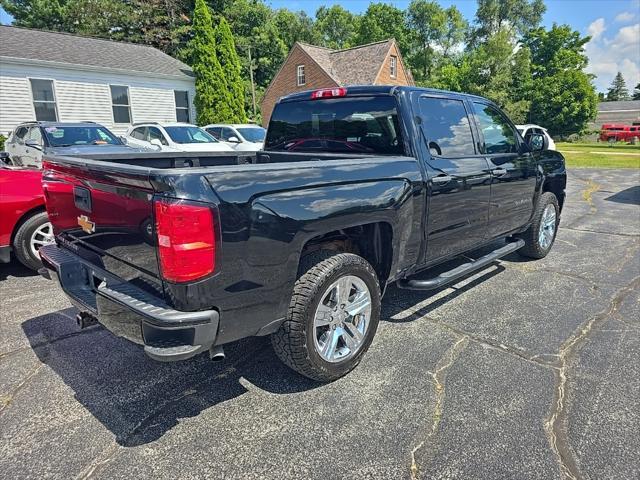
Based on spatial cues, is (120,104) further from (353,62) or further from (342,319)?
(342,319)

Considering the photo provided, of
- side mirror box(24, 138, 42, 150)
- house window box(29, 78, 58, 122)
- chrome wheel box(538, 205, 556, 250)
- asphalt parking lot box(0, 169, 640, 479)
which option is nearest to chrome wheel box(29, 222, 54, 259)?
asphalt parking lot box(0, 169, 640, 479)

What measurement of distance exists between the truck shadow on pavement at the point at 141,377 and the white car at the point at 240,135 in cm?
1077

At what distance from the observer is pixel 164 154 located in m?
3.77

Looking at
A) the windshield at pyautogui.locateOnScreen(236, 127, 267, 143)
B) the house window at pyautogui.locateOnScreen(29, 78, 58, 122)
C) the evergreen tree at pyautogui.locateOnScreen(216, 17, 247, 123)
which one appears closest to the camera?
the windshield at pyautogui.locateOnScreen(236, 127, 267, 143)

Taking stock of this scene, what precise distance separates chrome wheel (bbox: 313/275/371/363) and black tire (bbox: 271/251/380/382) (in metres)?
0.05

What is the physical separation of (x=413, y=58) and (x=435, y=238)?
2199 inches

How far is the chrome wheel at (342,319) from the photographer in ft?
9.29

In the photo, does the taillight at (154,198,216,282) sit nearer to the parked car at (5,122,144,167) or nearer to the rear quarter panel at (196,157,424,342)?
the rear quarter panel at (196,157,424,342)

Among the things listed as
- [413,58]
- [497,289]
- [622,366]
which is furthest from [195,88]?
[413,58]

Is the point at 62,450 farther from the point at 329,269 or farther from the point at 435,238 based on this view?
the point at 435,238

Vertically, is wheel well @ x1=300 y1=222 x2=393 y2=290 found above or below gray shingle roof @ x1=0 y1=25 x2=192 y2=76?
below

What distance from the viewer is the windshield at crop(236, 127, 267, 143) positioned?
48.1ft

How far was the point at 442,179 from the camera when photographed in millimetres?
3492

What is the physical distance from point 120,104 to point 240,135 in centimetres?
834
